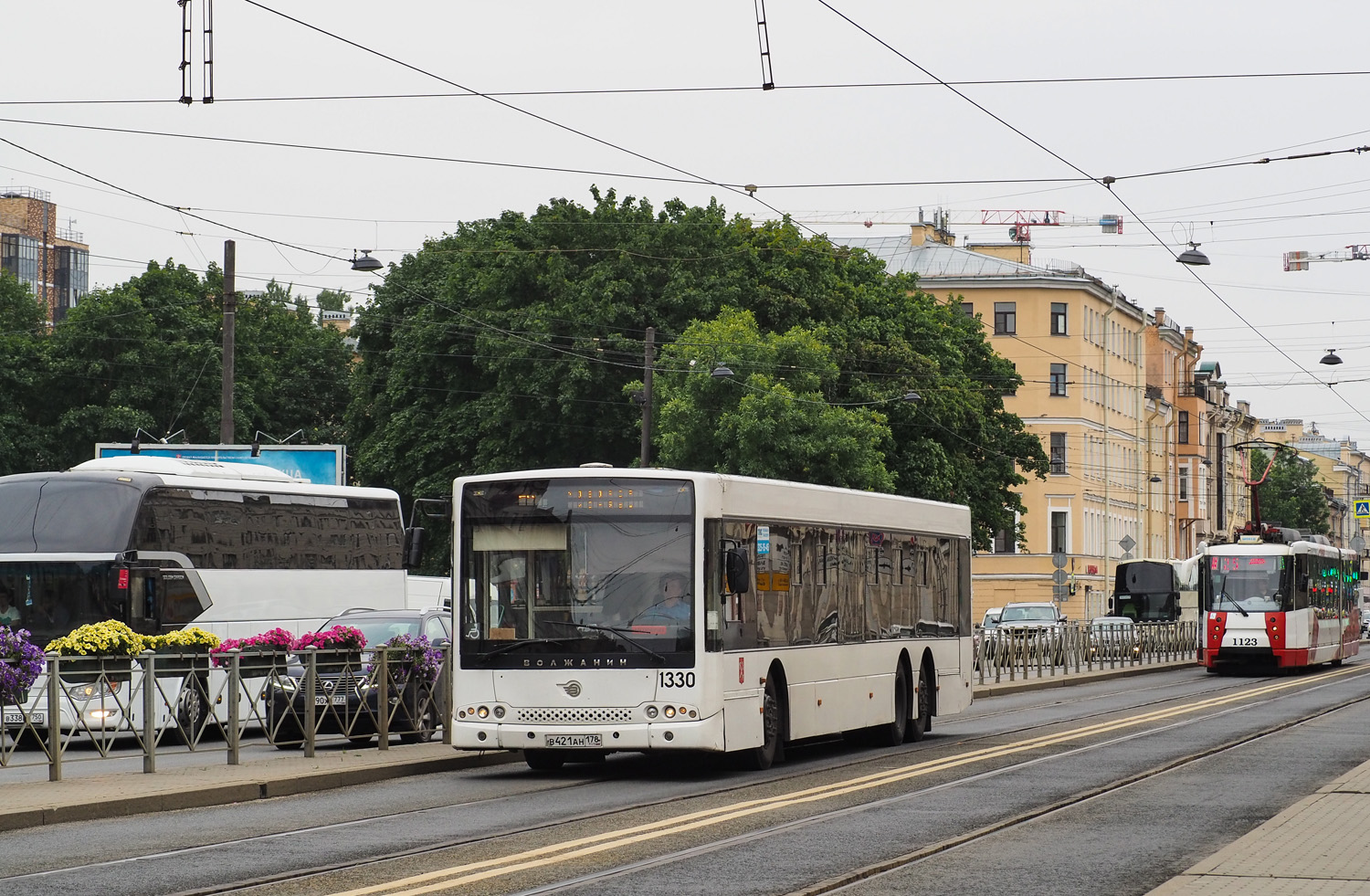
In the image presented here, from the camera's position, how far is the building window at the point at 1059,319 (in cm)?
8988

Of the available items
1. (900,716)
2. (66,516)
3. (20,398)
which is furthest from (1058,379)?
(900,716)

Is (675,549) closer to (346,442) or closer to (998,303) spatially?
(346,442)

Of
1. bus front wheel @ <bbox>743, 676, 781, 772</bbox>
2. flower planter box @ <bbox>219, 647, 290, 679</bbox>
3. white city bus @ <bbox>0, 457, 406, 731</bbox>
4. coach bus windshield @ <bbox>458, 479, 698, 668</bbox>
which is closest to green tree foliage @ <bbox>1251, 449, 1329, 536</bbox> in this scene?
white city bus @ <bbox>0, 457, 406, 731</bbox>

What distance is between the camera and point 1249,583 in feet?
147

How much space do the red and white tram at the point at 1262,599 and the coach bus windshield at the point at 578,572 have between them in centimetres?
3004

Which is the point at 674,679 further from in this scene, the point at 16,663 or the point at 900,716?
the point at 900,716

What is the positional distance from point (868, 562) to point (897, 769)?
3.35m

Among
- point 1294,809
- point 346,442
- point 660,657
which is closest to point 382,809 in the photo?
point 660,657

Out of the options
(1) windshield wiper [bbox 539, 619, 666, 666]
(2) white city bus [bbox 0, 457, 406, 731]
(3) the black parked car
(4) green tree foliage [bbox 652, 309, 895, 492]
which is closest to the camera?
(1) windshield wiper [bbox 539, 619, 666, 666]

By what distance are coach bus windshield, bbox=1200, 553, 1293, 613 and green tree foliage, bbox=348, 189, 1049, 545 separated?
8025mm

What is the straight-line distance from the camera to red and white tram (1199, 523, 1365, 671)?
1756 inches

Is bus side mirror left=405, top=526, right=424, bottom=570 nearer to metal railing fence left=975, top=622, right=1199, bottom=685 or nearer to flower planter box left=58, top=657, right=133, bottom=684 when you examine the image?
flower planter box left=58, top=657, right=133, bottom=684

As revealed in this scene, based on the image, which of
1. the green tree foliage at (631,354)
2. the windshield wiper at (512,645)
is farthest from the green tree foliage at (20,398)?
the windshield wiper at (512,645)

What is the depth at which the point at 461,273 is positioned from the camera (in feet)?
185
